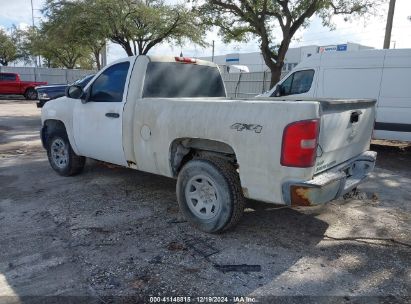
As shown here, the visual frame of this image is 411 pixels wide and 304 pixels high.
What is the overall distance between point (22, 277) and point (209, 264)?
5.34ft

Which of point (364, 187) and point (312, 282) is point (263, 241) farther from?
point (364, 187)

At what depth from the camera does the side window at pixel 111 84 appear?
5.09 metres

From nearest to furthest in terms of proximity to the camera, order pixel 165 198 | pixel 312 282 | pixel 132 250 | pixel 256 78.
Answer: pixel 312 282, pixel 132 250, pixel 165 198, pixel 256 78

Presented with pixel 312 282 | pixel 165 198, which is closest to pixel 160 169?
pixel 165 198

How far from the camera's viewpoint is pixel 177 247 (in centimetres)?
387

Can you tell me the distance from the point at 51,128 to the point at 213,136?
3.69m

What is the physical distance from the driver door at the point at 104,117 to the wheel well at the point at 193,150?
88 centimetres

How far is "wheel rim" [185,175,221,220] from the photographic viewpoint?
413 cm

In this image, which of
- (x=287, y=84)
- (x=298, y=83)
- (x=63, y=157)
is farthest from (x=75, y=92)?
(x=298, y=83)

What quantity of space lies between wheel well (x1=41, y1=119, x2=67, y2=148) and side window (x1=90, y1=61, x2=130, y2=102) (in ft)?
3.54

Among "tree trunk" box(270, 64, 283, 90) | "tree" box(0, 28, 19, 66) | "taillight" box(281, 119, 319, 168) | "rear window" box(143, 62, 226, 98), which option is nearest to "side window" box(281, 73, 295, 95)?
"rear window" box(143, 62, 226, 98)

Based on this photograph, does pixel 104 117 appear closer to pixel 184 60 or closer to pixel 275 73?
pixel 184 60

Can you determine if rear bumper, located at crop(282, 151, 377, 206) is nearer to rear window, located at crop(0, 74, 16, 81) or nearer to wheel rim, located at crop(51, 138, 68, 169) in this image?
wheel rim, located at crop(51, 138, 68, 169)

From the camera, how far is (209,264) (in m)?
3.53
